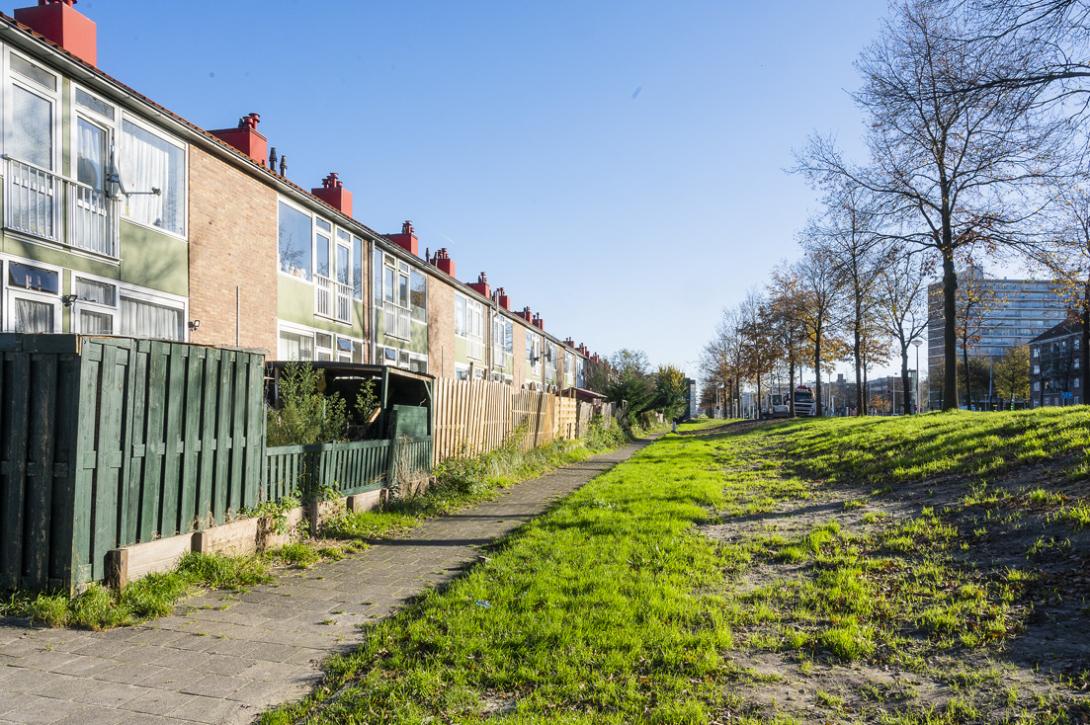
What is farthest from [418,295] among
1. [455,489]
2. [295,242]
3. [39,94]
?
[39,94]

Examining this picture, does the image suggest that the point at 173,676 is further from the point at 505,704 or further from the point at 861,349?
the point at 861,349

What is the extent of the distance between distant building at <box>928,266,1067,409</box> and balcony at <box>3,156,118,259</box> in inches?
942

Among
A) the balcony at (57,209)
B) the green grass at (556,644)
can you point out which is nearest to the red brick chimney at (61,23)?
the balcony at (57,209)

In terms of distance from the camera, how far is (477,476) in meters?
13.2

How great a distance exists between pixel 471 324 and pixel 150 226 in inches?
850

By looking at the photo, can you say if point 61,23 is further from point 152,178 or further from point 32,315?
point 32,315

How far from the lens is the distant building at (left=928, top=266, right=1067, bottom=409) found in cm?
2801

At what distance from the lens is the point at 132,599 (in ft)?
17.7

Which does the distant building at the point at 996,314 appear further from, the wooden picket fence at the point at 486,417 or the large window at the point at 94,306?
the large window at the point at 94,306

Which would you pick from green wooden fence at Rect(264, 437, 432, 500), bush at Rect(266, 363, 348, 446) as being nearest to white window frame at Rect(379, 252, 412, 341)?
green wooden fence at Rect(264, 437, 432, 500)

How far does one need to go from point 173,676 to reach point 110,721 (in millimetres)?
615

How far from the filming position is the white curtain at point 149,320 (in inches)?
493

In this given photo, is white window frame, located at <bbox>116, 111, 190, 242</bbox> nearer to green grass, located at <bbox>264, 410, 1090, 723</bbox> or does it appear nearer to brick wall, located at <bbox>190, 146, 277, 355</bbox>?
brick wall, located at <bbox>190, 146, 277, 355</bbox>

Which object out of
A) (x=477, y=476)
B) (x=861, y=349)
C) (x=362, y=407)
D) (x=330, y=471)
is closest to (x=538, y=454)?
(x=477, y=476)
